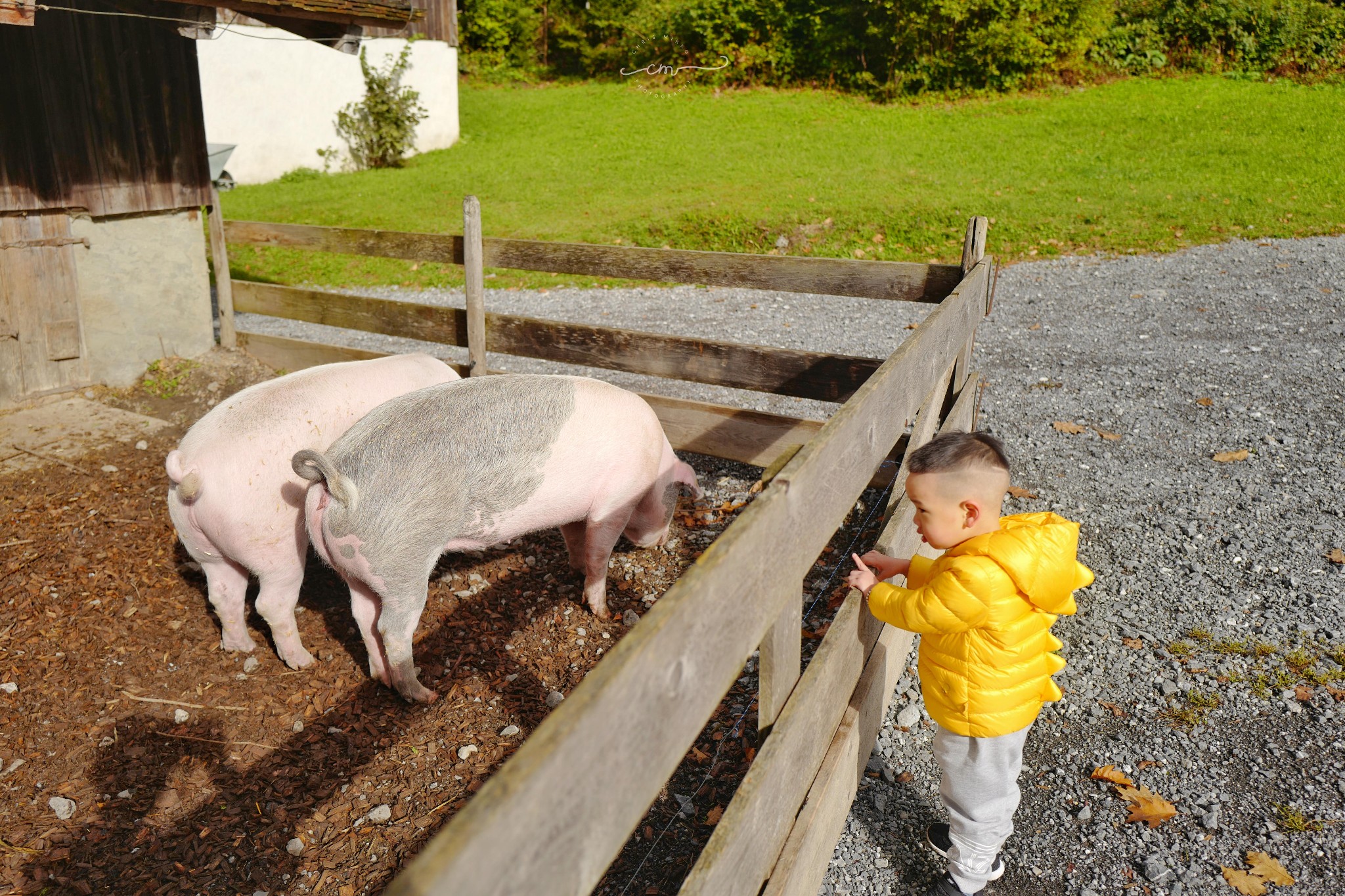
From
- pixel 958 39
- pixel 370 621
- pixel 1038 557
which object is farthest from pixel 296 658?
pixel 958 39

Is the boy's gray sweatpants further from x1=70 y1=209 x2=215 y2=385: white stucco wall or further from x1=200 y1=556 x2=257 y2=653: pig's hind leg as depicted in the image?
x1=70 y1=209 x2=215 y2=385: white stucco wall

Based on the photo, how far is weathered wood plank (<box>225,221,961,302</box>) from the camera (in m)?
5.23

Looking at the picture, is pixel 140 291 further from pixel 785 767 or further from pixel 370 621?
pixel 785 767

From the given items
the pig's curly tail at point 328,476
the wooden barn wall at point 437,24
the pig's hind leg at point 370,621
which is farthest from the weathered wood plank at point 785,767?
the wooden barn wall at point 437,24

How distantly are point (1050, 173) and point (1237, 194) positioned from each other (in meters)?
2.93

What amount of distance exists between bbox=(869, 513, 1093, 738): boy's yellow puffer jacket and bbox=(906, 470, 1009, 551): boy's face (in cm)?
4

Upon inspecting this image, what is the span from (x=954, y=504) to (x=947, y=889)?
129cm

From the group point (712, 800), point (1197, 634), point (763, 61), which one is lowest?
point (712, 800)

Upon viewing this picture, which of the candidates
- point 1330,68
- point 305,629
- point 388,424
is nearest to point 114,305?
point 305,629

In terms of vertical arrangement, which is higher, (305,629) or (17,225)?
(17,225)

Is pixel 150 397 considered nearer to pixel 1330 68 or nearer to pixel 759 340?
pixel 759 340

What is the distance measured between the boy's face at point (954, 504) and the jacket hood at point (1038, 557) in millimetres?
56

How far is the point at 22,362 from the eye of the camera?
7348mm

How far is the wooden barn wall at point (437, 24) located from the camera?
20.2m
